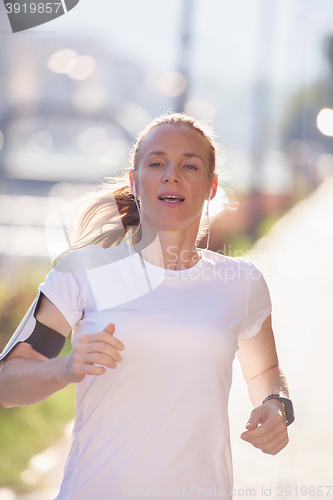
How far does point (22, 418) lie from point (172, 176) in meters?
2.27

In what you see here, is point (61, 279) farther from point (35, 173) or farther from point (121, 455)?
point (35, 173)

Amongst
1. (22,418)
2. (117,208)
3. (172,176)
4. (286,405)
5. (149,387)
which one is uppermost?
(172,176)

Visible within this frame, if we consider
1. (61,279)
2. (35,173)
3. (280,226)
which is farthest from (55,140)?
(61,279)

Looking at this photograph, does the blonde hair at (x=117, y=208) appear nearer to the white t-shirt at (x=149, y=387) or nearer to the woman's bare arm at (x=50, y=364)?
the white t-shirt at (x=149, y=387)

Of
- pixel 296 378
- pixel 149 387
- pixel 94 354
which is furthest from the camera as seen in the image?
pixel 296 378

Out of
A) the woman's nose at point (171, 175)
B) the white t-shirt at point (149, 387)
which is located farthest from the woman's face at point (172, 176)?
the white t-shirt at point (149, 387)

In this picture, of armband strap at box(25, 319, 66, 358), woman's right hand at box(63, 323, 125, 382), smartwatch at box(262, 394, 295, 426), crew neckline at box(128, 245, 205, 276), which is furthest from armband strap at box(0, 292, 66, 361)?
smartwatch at box(262, 394, 295, 426)

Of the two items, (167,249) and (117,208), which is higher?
(117,208)

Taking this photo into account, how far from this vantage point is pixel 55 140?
1041 cm

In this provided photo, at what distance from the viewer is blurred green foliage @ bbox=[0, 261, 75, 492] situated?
2898 millimetres

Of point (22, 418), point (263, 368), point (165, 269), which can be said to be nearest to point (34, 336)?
point (165, 269)

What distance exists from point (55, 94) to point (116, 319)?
10.0 meters

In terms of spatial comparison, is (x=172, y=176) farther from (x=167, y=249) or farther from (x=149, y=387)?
(x=149, y=387)

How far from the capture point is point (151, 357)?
147 cm
